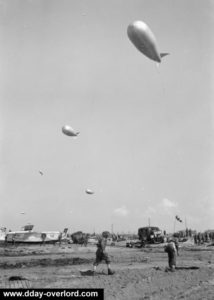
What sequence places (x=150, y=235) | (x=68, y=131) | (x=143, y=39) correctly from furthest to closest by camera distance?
(x=150, y=235)
(x=68, y=131)
(x=143, y=39)

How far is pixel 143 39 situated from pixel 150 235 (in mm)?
35580

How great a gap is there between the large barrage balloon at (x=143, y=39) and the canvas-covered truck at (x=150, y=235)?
34417 millimetres

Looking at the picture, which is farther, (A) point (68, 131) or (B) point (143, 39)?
(A) point (68, 131)

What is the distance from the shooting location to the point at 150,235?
147 feet

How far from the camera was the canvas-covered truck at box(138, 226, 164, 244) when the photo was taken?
44.5 metres

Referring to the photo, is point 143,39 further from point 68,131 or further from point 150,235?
point 150,235

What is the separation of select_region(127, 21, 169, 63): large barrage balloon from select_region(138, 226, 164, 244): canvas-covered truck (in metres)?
34.4

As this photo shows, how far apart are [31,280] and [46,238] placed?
1884 inches

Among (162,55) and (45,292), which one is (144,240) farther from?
(45,292)

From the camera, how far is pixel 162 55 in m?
14.0

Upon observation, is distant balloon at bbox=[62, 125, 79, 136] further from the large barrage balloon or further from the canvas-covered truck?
the canvas-covered truck

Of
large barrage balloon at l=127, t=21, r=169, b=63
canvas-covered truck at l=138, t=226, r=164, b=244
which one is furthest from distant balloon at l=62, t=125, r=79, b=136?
A: canvas-covered truck at l=138, t=226, r=164, b=244

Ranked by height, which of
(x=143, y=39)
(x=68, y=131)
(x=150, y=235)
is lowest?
(x=150, y=235)

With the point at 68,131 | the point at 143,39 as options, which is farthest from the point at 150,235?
the point at 143,39
